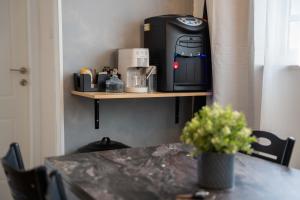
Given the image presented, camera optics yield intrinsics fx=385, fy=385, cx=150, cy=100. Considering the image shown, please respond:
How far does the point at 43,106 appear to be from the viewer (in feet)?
10.5

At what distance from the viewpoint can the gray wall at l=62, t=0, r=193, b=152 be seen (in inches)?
112

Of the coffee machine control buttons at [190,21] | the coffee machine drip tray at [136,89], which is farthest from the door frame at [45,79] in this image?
the coffee machine control buttons at [190,21]

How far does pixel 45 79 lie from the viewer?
3.10m

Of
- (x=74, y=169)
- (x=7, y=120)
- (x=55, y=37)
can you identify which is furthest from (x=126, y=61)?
(x=74, y=169)

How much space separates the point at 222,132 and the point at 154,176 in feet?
1.25

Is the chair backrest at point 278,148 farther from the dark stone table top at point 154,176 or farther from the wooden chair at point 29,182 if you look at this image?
the wooden chair at point 29,182

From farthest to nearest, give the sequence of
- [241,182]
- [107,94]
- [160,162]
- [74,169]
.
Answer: [107,94] → [160,162] → [74,169] → [241,182]

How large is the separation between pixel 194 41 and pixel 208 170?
5.78 feet

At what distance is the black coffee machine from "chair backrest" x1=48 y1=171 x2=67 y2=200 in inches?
70.0

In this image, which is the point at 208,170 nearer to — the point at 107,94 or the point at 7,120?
the point at 107,94

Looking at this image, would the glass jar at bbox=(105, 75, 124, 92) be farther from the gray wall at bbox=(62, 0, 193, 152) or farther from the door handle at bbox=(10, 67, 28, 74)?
the door handle at bbox=(10, 67, 28, 74)

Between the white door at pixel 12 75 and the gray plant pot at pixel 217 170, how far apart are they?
224cm

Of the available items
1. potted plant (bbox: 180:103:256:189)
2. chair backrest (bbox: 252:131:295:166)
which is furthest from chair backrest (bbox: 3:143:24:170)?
chair backrest (bbox: 252:131:295:166)

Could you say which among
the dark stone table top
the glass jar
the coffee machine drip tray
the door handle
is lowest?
the dark stone table top
